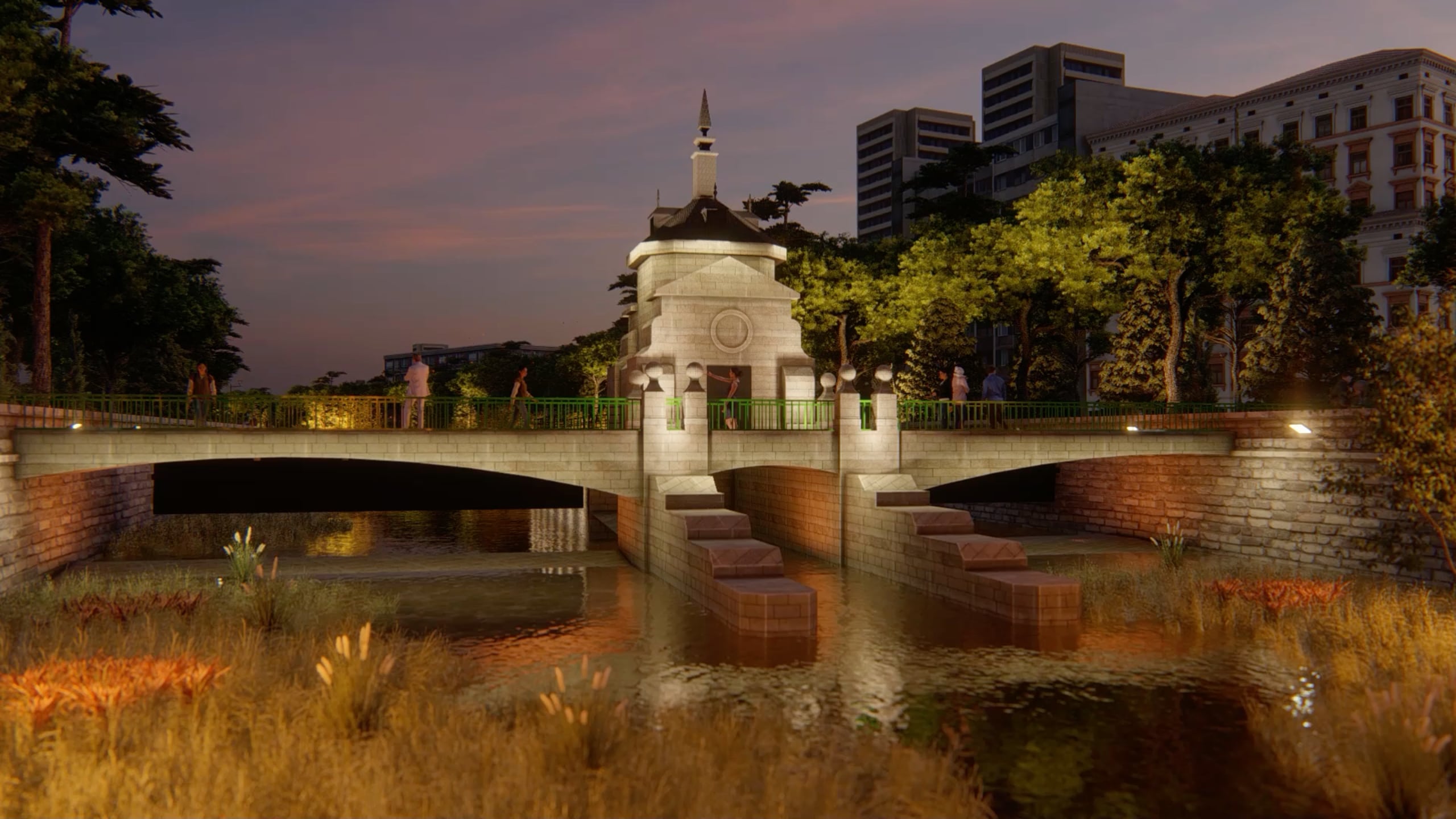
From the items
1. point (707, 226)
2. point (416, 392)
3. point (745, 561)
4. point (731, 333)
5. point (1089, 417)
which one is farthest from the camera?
point (707, 226)

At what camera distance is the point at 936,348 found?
4544 centimetres

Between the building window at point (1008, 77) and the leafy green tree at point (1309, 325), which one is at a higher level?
the building window at point (1008, 77)

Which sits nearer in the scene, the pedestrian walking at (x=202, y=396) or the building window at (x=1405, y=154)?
the pedestrian walking at (x=202, y=396)

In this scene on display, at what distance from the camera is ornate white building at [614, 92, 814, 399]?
3584cm

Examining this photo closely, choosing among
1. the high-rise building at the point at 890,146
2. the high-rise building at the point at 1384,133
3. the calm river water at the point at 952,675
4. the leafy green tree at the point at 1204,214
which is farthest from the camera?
the high-rise building at the point at 890,146

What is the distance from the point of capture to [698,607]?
21.0 m

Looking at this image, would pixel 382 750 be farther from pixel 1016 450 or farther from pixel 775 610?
pixel 1016 450

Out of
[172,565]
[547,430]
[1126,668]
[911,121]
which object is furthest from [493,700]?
[911,121]

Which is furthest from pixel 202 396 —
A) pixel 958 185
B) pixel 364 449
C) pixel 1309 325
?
pixel 958 185

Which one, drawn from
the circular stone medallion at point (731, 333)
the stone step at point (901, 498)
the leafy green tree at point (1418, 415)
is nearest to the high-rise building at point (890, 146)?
the circular stone medallion at point (731, 333)

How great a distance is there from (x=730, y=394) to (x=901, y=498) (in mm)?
8518

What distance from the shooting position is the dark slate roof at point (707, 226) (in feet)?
126

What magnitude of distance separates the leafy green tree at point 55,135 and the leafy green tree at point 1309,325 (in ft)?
123

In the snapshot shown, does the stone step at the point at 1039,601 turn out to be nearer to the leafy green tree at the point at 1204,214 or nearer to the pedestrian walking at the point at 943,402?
the pedestrian walking at the point at 943,402
